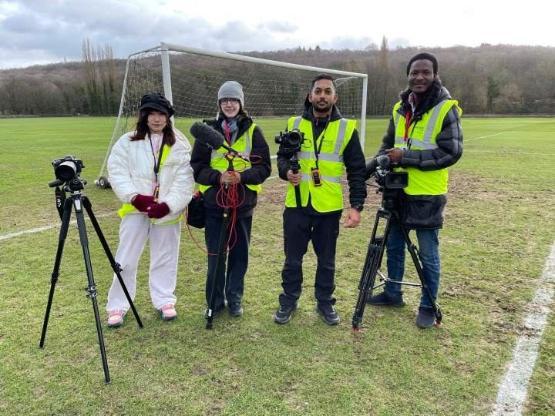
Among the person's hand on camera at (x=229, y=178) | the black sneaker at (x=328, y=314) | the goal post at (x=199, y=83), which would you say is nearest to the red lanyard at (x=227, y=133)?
the person's hand on camera at (x=229, y=178)

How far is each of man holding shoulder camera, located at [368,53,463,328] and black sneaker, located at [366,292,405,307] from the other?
327 millimetres

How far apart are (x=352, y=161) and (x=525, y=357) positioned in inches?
76.2

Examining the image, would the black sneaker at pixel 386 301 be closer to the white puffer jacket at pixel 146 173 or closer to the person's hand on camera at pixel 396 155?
the person's hand on camera at pixel 396 155

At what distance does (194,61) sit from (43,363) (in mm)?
7270

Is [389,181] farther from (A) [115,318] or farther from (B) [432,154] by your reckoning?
(A) [115,318]

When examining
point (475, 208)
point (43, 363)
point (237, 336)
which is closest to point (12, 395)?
point (43, 363)

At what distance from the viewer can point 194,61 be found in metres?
8.93

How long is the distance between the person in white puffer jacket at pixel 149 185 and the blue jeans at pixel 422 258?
183 centimetres

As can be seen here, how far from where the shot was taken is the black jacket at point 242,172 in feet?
11.0

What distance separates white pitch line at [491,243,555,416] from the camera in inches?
103

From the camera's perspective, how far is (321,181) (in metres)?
3.38

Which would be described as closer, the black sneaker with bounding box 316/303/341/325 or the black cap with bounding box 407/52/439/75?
the black cap with bounding box 407/52/439/75

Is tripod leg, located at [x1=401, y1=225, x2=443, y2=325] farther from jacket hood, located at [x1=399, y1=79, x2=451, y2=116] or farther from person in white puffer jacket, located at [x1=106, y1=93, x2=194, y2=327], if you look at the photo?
person in white puffer jacket, located at [x1=106, y1=93, x2=194, y2=327]

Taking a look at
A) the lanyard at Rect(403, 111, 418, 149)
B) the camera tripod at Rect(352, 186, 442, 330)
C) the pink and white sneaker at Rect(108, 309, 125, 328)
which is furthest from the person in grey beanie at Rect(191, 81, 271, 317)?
the lanyard at Rect(403, 111, 418, 149)
